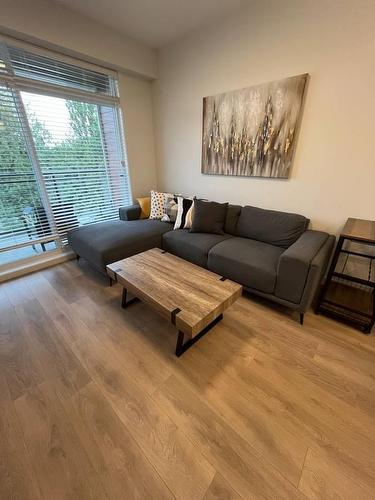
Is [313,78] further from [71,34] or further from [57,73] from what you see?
[57,73]

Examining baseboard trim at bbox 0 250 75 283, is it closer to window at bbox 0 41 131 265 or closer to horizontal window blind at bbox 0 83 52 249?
window at bbox 0 41 131 265

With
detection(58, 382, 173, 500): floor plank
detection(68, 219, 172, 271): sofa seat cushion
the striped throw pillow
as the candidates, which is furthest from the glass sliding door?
detection(58, 382, 173, 500): floor plank

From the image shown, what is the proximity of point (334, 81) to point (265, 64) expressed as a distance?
687 millimetres

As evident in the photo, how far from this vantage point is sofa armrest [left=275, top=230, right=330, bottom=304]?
158 cm

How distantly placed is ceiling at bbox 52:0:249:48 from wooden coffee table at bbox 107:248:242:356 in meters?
2.46

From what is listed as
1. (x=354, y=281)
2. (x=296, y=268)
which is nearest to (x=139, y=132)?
(x=296, y=268)

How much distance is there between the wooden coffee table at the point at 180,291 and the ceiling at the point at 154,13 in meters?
2.46

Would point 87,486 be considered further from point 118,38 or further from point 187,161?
point 118,38

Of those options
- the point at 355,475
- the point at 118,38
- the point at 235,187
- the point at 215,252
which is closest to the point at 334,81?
the point at 235,187

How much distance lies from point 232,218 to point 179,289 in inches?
52.9

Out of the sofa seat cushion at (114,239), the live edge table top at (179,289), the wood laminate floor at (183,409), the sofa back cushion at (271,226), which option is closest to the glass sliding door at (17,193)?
the sofa seat cushion at (114,239)

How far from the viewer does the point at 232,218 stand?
2533 millimetres

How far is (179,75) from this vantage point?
278 cm

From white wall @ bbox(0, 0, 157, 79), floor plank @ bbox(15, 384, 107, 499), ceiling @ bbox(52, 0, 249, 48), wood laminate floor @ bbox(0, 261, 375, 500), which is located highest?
ceiling @ bbox(52, 0, 249, 48)
